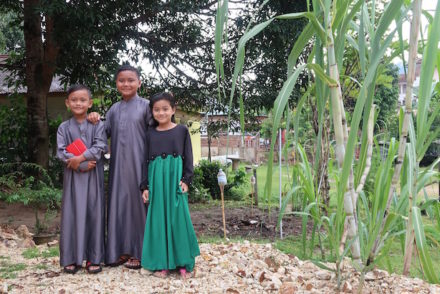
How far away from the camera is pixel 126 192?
9.51 ft

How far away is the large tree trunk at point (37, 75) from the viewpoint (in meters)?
6.52

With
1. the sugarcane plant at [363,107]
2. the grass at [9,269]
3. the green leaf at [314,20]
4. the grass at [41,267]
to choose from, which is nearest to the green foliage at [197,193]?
the grass at [9,269]

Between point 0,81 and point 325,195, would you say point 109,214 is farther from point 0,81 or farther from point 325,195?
point 0,81

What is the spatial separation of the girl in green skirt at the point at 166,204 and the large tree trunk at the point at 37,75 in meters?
4.13

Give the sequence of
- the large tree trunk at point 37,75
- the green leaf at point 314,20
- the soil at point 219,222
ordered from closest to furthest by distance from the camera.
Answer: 1. the green leaf at point 314,20
2. the soil at point 219,222
3. the large tree trunk at point 37,75

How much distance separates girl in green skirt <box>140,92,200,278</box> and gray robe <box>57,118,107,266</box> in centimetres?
35

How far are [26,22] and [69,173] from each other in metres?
4.52

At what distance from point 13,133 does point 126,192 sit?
5.63 meters

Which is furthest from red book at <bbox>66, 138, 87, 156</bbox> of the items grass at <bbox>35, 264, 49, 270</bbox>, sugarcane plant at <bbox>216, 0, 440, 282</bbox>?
sugarcane plant at <bbox>216, 0, 440, 282</bbox>

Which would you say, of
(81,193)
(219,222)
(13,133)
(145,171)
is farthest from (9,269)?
(13,133)

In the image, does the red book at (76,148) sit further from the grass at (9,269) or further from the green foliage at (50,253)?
the green foliage at (50,253)

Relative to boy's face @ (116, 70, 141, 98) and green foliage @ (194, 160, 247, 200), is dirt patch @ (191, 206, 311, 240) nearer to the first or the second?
green foliage @ (194, 160, 247, 200)

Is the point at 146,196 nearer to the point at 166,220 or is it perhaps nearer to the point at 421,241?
the point at 166,220

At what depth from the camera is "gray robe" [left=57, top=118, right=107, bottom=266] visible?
9.36 ft
